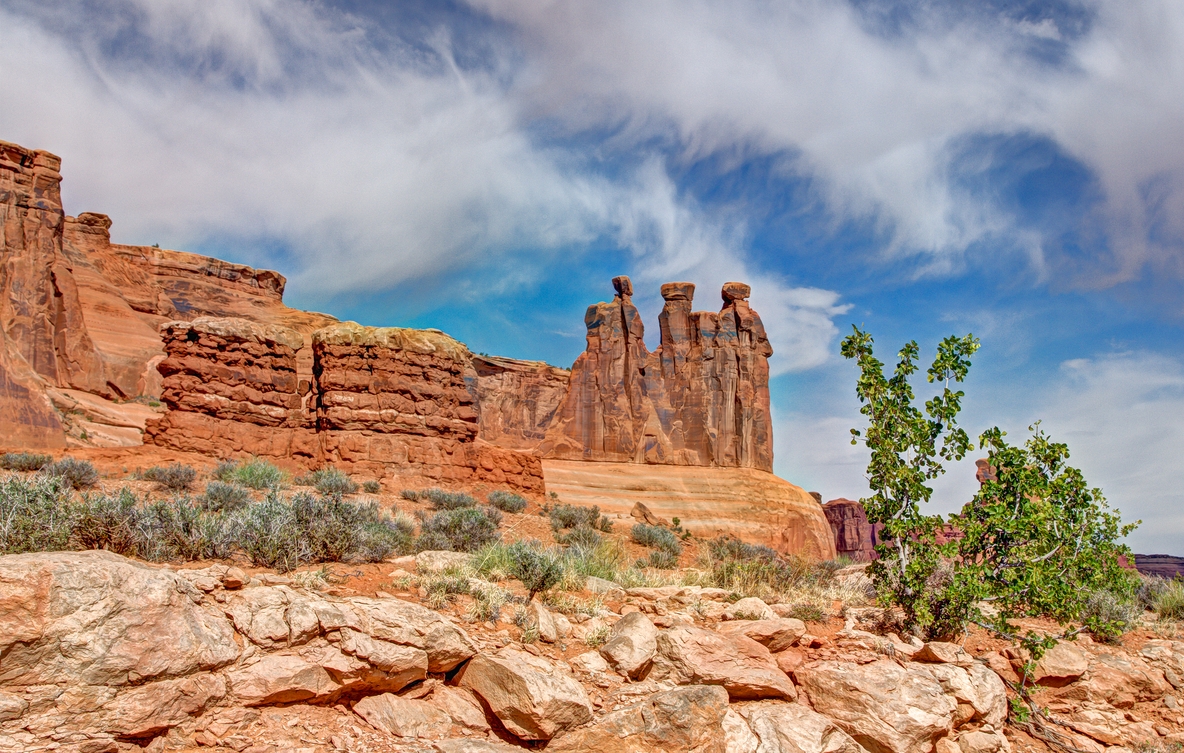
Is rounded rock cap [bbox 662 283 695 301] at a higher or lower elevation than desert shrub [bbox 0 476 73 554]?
higher

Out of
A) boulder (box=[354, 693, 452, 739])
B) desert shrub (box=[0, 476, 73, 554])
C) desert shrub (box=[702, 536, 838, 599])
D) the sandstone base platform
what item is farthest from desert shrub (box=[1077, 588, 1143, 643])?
the sandstone base platform

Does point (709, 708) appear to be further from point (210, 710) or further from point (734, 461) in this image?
point (734, 461)

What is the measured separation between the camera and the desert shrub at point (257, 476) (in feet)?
51.3

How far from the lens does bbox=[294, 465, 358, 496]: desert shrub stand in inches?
676

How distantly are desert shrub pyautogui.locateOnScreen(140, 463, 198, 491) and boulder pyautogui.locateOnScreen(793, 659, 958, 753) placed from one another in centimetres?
1272

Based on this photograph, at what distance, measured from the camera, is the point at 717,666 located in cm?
715

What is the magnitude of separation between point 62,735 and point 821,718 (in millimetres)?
6366

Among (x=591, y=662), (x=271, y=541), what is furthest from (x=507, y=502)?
(x=591, y=662)

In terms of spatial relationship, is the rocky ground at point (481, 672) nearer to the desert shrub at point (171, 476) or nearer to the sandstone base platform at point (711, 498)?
the desert shrub at point (171, 476)

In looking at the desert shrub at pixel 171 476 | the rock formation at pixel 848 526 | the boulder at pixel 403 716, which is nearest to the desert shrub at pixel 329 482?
the desert shrub at pixel 171 476

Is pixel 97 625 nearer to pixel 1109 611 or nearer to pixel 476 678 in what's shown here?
pixel 476 678

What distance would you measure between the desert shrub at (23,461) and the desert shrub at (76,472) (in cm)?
84

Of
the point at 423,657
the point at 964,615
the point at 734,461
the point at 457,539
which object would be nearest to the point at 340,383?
the point at 457,539

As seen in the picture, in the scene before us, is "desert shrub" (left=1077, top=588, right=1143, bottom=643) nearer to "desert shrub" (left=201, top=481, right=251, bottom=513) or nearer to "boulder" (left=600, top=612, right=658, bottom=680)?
"boulder" (left=600, top=612, right=658, bottom=680)
